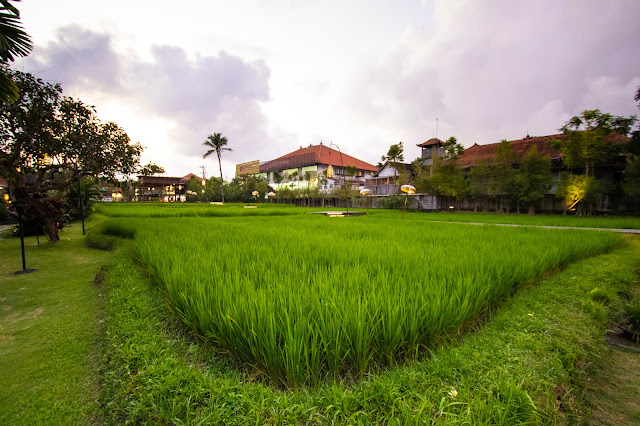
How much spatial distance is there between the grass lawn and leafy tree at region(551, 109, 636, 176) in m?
23.7

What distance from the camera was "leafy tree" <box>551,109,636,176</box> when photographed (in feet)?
50.4

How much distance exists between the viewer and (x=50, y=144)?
20.0ft

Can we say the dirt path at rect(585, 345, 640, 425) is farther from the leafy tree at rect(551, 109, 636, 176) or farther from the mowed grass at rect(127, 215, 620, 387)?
the leafy tree at rect(551, 109, 636, 176)

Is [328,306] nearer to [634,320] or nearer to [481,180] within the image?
[634,320]

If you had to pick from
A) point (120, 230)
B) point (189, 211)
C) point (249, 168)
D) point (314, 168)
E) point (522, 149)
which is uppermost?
point (249, 168)

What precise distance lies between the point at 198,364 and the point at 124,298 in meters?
1.68

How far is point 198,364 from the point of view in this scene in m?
1.69

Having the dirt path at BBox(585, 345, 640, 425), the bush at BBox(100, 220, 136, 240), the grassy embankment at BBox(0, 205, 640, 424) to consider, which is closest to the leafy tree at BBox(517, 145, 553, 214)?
the grassy embankment at BBox(0, 205, 640, 424)

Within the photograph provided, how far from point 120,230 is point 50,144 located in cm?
281


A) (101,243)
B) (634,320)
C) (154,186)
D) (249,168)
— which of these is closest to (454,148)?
(634,320)

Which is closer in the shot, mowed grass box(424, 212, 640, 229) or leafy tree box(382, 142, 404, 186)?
mowed grass box(424, 212, 640, 229)

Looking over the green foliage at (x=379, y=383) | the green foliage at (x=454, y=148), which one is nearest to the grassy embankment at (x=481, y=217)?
the green foliage at (x=454, y=148)

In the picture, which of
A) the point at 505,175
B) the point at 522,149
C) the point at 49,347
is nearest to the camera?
the point at 49,347

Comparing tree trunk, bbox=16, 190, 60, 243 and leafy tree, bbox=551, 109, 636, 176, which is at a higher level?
leafy tree, bbox=551, 109, 636, 176
